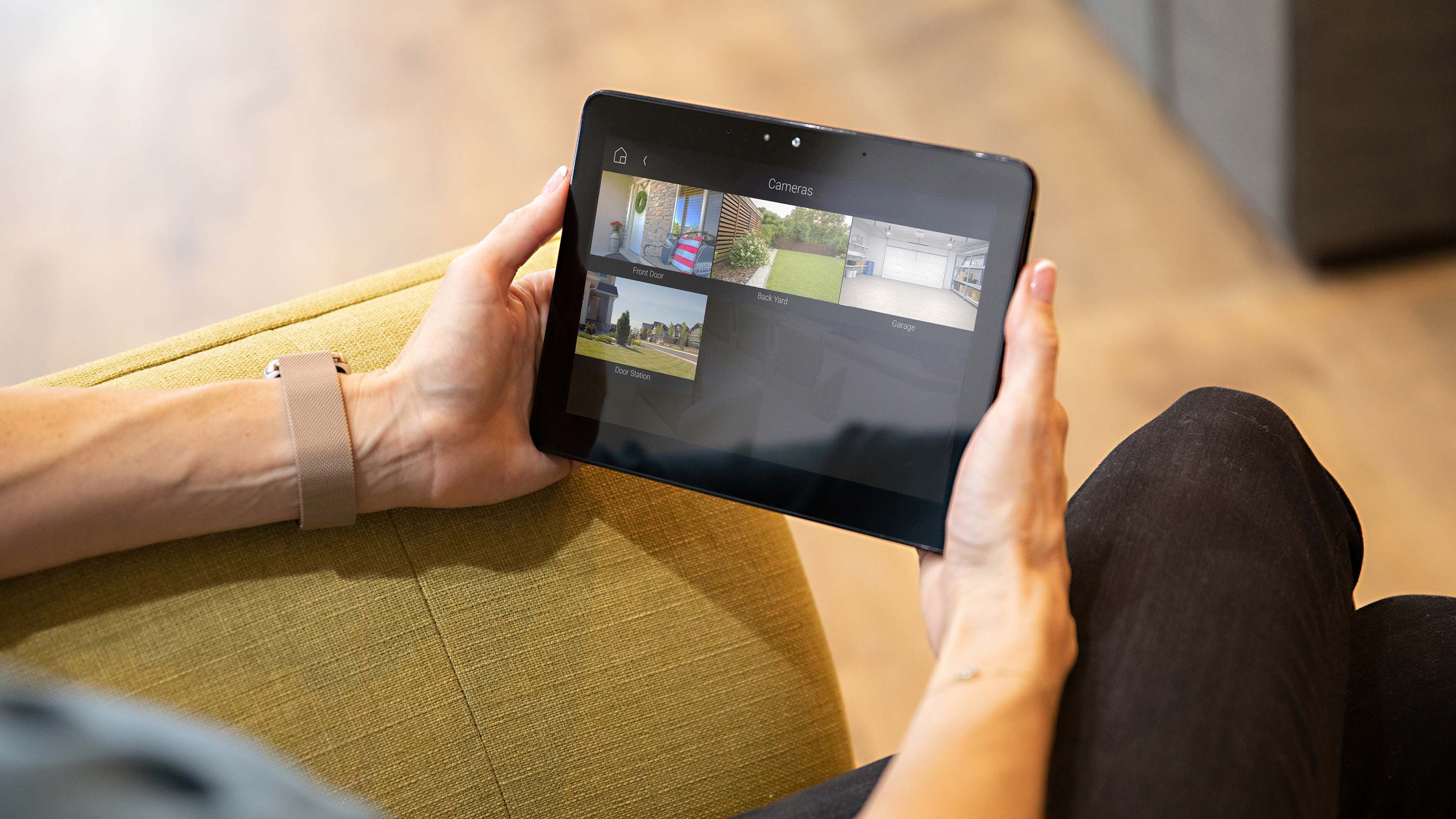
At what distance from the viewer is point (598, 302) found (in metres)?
0.76

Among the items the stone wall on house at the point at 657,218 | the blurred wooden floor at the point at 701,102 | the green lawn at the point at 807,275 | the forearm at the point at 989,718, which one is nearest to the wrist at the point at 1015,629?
the forearm at the point at 989,718

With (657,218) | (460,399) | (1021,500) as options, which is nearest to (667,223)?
(657,218)

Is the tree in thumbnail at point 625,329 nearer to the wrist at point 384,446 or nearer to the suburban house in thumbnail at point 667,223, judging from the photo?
the suburban house in thumbnail at point 667,223

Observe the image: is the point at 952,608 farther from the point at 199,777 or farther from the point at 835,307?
the point at 199,777

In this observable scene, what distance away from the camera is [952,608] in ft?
2.17

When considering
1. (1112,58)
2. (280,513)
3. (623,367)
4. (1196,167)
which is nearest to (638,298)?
(623,367)

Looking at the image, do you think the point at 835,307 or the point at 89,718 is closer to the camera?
the point at 89,718

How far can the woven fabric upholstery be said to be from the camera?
2.31ft

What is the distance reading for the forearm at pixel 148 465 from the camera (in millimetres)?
648

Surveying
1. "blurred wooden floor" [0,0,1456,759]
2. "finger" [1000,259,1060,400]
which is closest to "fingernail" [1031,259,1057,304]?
"finger" [1000,259,1060,400]

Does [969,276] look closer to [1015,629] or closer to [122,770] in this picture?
[1015,629]

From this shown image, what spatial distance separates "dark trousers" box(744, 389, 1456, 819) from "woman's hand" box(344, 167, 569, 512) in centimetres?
34

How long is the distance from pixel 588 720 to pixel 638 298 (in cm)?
34

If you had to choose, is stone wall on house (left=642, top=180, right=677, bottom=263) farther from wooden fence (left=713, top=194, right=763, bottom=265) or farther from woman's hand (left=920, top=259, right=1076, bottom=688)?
woman's hand (left=920, top=259, right=1076, bottom=688)
